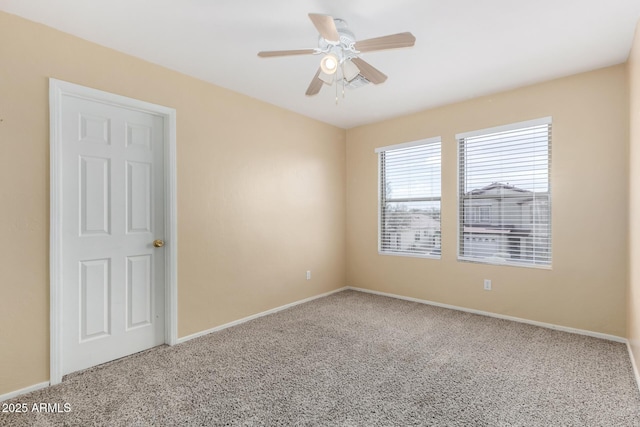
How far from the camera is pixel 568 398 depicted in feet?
6.69

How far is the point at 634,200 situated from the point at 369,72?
2245 mm

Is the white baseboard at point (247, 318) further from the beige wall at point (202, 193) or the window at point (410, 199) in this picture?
the window at point (410, 199)

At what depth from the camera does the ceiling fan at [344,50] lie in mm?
1893

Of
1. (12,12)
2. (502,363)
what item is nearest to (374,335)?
(502,363)

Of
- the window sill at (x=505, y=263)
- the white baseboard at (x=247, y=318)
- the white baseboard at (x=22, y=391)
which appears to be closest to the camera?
the white baseboard at (x=22, y=391)

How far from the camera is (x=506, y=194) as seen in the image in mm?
3535

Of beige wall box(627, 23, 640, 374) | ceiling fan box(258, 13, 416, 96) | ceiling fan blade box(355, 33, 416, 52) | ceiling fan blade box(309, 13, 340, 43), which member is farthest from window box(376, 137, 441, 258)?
ceiling fan blade box(309, 13, 340, 43)

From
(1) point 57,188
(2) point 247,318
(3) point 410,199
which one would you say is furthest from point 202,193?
(3) point 410,199

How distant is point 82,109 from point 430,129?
3.71 meters

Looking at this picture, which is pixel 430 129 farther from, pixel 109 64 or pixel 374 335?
pixel 109 64

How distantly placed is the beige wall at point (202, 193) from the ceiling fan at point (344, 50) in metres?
1.29

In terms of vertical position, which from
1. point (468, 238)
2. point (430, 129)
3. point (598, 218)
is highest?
point (430, 129)

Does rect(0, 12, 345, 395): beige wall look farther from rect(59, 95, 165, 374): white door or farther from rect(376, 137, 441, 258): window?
rect(376, 137, 441, 258): window

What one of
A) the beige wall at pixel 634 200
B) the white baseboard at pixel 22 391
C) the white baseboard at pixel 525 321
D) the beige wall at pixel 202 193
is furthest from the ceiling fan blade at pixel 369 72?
the white baseboard at pixel 22 391
